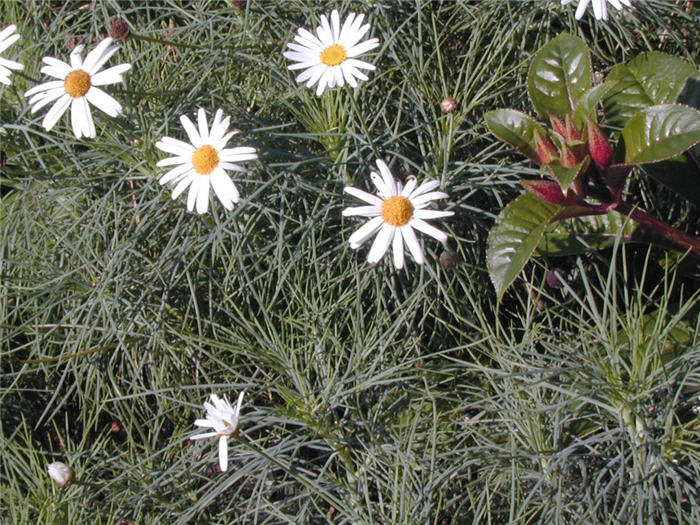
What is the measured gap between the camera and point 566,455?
6.30 feet

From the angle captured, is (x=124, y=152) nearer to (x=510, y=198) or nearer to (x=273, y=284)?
(x=273, y=284)

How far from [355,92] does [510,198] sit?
659 millimetres

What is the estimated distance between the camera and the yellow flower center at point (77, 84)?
2.16m

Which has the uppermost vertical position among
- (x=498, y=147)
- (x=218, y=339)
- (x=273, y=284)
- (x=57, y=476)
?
(x=498, y=147)

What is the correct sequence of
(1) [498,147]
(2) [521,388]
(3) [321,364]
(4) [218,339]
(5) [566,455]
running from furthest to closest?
1. (1) [498,147]
2. (4) [218,339]
3. (3) [321,364]
4. (2) [521,388]
5. (5) [566,455]

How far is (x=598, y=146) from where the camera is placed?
1961 mm

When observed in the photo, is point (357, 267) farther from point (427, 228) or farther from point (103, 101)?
point (103, 101)

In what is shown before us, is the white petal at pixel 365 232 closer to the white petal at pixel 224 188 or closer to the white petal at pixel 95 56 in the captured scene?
the white petal at pixel 224 188

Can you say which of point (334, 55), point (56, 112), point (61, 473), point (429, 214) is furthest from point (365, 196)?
point (61, 473)

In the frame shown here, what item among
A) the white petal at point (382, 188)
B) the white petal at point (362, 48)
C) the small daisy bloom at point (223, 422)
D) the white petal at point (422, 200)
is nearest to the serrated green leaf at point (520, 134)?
the white petal at point (422, 200)

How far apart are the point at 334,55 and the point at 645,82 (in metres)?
0.94

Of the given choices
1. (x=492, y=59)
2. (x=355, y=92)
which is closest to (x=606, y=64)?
(x=492, y=59)

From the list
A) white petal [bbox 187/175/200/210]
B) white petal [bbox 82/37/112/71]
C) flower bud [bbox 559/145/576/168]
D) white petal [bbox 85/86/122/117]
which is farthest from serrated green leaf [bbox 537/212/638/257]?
white petal [bbox 82/37/112/71]

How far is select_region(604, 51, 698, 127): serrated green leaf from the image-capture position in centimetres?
221
